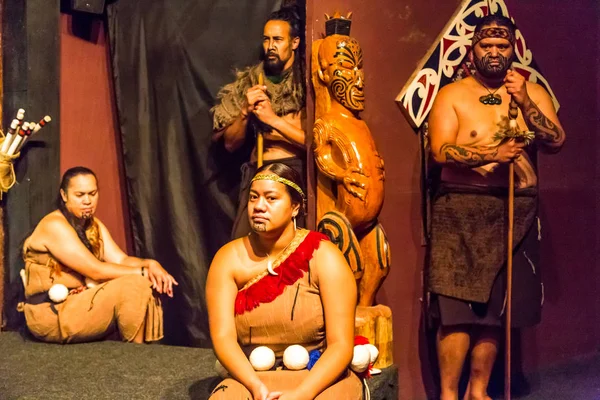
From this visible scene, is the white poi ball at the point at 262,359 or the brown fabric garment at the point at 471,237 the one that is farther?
the brown fabric garment at the point at 471,237

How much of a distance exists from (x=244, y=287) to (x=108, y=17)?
9.18 feet

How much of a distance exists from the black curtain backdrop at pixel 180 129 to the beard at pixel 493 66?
132cm

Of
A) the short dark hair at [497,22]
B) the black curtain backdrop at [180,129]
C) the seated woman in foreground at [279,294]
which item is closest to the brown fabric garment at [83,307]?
the black curtain backdrop at [180,129]

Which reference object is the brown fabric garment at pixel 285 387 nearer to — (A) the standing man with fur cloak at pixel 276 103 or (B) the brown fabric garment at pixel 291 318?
(B) the brown fabric garment at pixel 291 318

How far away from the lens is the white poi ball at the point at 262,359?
3.07 meters

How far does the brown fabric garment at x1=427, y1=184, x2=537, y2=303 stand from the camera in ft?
13.4

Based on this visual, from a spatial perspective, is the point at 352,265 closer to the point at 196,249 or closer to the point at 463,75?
the point at 463,75

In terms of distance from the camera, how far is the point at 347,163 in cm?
382

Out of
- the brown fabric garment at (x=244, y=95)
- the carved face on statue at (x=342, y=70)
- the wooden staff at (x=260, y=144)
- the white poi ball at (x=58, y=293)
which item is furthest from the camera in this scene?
the white poi ball at (x=58, y=293)

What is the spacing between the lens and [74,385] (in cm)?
386

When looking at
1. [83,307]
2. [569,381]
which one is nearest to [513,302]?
[569,381]

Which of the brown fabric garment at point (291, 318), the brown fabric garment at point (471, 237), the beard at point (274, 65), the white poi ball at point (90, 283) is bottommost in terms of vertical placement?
the white poi ball at point (90, 283)

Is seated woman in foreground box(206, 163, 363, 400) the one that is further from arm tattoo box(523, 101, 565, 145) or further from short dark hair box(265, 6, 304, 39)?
short dark hair box(265, 6, 304, 39)

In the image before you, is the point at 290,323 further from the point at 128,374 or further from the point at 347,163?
the point at 128,374
